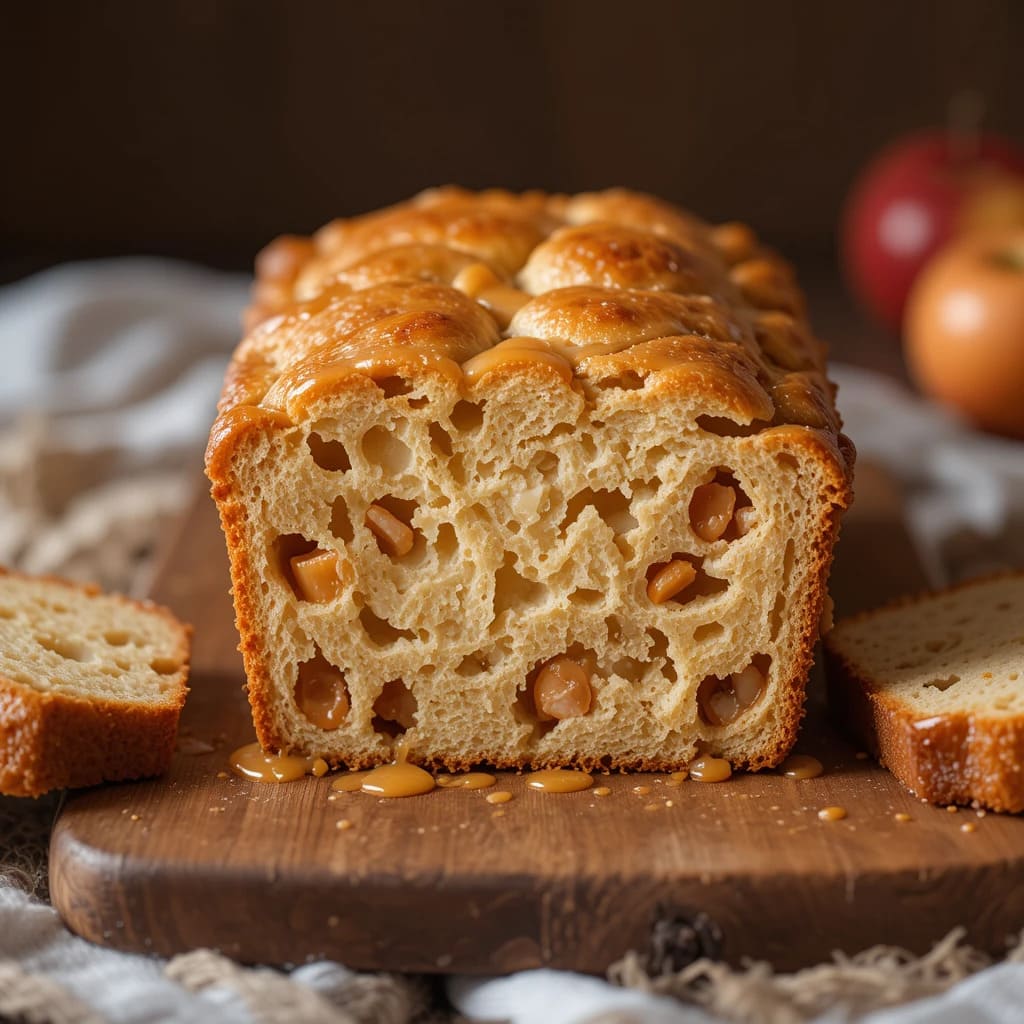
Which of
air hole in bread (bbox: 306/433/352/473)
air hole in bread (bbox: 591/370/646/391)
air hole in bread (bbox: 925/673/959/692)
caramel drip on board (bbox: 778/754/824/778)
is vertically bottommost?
caramel drip on board (bbox: 778/754/824/778)

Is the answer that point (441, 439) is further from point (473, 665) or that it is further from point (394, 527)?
point (473, 665)

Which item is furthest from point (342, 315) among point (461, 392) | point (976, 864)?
point (976, 864)

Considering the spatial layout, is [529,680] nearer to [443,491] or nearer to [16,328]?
[443,491]

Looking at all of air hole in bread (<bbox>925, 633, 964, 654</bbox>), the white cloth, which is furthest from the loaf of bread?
the white cloth

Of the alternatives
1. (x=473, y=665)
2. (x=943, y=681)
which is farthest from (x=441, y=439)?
(x=943, y=681)

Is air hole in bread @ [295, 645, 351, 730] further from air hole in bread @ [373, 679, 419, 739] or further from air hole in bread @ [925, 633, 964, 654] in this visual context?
air hole in bread @ [925, 633, 964, 654]

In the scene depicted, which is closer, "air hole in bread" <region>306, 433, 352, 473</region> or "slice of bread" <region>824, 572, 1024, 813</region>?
"slice of bread" <region>824, 572, 1024, 813</region>
